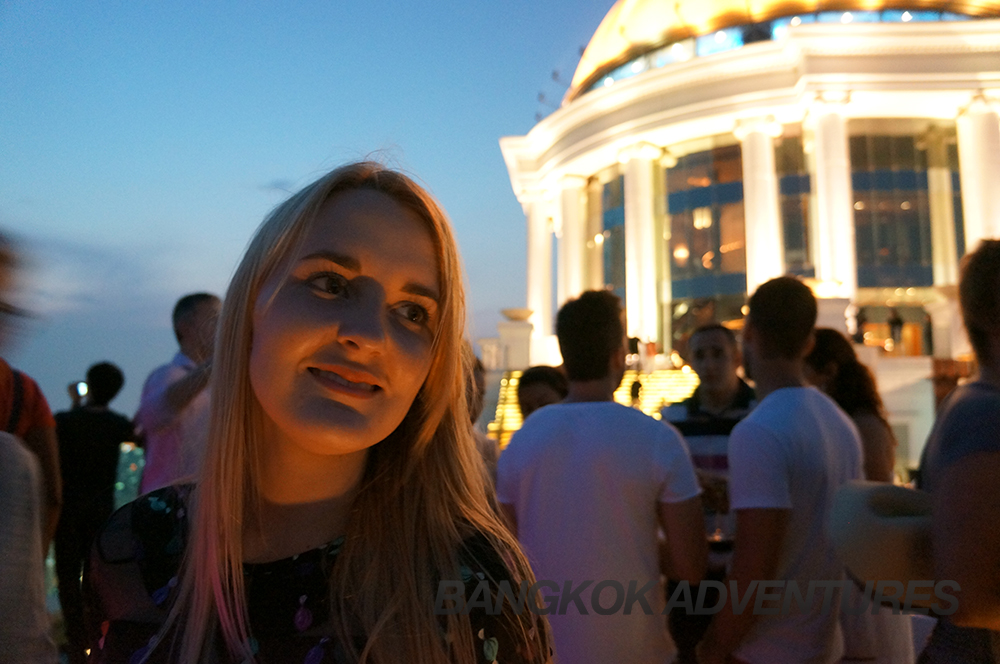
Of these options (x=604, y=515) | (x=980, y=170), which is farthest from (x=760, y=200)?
(x=604, y=515)

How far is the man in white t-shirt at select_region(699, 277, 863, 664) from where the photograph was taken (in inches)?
124

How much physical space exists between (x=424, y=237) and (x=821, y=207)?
27371 millimetres

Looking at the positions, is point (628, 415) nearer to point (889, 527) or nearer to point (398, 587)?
point (889, 527)

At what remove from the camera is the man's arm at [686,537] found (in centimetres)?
329

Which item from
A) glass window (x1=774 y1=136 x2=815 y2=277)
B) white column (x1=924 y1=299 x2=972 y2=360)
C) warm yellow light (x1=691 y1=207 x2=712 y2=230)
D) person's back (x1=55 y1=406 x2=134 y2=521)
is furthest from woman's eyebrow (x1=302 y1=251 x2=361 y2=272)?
warm yellow light (x1=691 y1=207 x2=712 y2=230)

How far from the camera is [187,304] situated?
5.14m

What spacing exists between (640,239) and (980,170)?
11.5 metres

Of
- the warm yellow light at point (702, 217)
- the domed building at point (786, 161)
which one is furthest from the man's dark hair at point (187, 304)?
the warm yellow light at point (702, 217)

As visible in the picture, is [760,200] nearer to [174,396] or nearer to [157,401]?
[157,401]

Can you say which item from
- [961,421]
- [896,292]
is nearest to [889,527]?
[961,421]

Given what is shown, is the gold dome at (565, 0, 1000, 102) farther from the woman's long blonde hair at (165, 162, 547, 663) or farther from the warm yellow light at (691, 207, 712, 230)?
the woman's long blonde hair at (165, 162, 547, 663)

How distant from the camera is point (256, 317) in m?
1.60

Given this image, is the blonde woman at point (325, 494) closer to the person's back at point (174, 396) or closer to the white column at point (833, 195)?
the person's back at point (174, 396)

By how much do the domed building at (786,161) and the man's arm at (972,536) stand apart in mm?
21738
